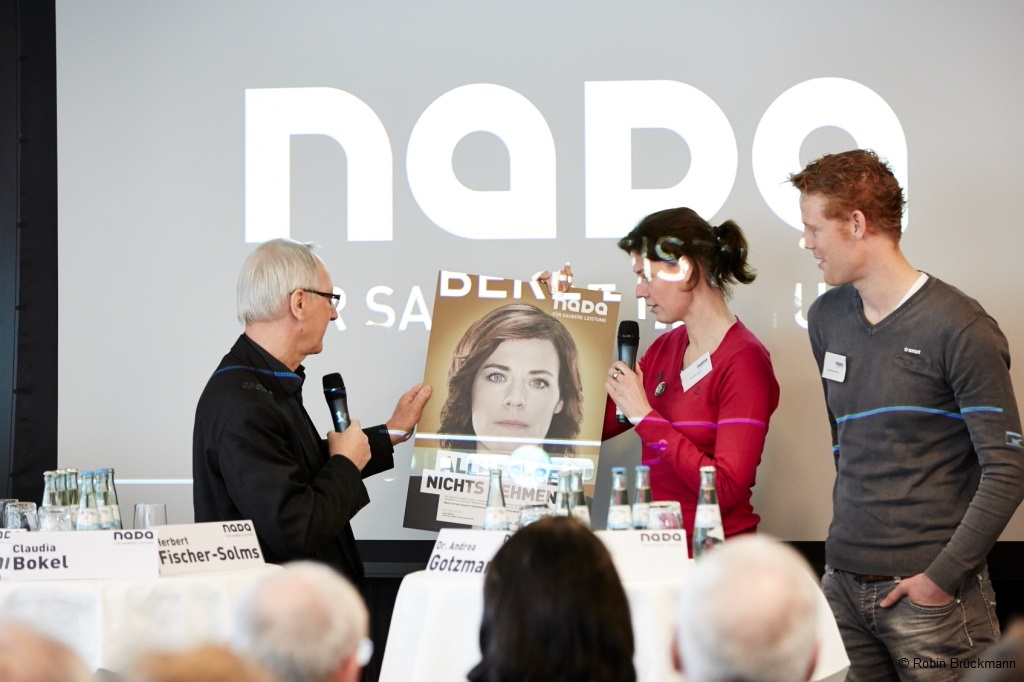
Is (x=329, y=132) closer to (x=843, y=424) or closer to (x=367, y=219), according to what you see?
(x=367, y=219)

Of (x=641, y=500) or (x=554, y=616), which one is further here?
(x=641, y=500)

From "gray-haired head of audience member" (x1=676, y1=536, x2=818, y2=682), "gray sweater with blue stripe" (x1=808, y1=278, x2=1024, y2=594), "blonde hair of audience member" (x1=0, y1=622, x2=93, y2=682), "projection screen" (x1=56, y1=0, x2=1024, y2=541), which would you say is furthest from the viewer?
"projection screen" (x1=56, y1=0, x2=1024, y2=541)

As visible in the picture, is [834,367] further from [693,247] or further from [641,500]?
[641,500]

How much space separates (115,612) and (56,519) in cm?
41

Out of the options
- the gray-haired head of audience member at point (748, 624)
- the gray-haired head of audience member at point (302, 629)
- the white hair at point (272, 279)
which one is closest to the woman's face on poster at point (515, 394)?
the white hair at point (272, 279)

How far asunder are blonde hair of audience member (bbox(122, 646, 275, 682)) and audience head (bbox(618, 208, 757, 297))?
2410mm

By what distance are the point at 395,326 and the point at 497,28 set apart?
47.5 inches

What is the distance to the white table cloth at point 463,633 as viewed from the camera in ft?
7.84

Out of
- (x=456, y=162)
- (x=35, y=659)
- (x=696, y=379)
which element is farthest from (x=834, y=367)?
(x=35, y=659)

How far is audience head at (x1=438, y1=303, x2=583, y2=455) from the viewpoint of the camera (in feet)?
11.8

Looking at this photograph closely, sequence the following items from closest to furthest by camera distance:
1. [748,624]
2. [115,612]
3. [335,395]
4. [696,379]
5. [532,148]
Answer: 1. [748,624]
2. [115,612]
3. [696,379]
4. [335,395]
5. [532,148]

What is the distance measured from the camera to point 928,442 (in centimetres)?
288

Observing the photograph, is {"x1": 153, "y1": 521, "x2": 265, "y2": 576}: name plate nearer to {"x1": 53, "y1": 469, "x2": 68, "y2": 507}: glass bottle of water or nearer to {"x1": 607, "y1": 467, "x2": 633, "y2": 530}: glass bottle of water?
{"x1": 53, "y1": 469, "x2": 68, "y2": 507}: glass bottle of water

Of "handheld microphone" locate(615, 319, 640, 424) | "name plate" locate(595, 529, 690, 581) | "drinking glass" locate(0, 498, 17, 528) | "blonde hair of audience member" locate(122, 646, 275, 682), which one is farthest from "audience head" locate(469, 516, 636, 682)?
"handheld microphone" locate(615, 319, 640, 424)
